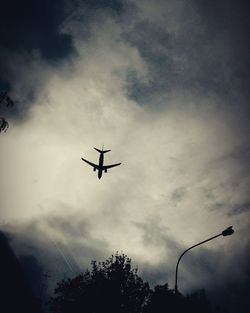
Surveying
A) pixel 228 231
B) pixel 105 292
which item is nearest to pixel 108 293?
pixel 105 292

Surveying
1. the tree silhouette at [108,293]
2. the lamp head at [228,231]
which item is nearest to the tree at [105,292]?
the tree silhouette at [108,293]

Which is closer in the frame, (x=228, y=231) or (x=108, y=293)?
(x=228, y=231)

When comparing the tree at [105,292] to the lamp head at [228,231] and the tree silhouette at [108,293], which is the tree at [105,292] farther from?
the lamp head at [228,231]

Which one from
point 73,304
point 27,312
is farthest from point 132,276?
point 27,312

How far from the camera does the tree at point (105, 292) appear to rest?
31.3 metres

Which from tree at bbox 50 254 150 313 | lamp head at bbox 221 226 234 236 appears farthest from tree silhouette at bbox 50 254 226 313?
lamp head at bbox 221 226 234 236

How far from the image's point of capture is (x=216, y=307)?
182ft

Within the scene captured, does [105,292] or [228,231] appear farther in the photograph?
[105,292]

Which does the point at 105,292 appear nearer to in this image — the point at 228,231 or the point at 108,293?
the point at 108,293

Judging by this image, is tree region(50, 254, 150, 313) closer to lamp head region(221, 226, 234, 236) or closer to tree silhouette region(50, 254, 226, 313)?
tree silhouette region(50, 254, 226, 313)

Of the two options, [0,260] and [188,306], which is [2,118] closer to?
[188,306]

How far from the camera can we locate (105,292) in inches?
1270

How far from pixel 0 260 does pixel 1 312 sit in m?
31.9

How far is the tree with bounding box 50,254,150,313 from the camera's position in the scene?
103 ft
